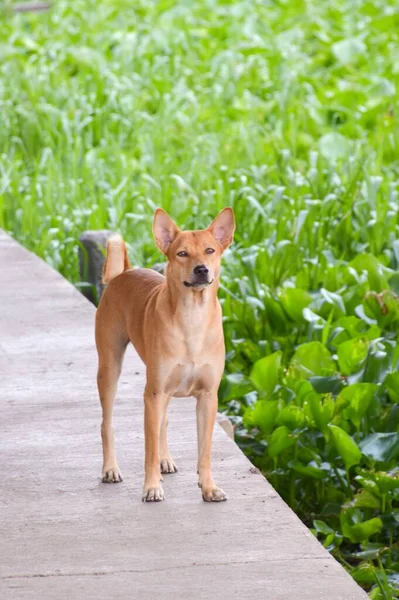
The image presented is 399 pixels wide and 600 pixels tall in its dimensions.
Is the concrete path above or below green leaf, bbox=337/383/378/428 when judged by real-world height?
above

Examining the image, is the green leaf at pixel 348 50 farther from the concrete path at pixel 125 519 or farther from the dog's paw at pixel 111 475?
the dog's paw at pixel 111 475

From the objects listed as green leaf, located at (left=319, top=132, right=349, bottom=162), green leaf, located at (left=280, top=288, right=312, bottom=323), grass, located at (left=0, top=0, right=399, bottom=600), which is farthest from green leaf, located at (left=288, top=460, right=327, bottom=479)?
green leaf, located at (left=319, top=132, right=349, bottom=162)

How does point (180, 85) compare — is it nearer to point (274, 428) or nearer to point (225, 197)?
point (225, 197)

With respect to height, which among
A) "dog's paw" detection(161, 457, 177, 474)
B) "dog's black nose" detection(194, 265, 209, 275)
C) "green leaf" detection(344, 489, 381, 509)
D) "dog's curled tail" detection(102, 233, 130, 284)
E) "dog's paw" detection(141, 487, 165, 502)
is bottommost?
"green leaf" detection(344, 489, 381, 509)

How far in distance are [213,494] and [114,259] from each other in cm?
73

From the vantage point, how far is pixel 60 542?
10.3ft

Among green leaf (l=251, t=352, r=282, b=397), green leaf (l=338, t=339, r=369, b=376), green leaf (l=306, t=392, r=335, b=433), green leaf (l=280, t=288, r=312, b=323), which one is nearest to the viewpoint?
green leaf (l=306, t=392, r=335, b=433)

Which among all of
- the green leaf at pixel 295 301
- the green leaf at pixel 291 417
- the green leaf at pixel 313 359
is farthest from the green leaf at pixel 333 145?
the green leaf at pixel 291 417

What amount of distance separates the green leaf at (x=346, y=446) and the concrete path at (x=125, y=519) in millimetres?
388

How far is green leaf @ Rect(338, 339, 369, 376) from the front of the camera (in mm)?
4707

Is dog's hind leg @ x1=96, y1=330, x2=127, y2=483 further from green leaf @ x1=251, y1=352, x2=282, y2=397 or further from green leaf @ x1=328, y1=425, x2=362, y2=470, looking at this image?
green leaf @ x1=251, y1=352, x2=282, y2=397

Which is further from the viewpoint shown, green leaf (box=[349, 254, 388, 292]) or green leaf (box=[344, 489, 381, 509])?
green leaf (box=[349, 254, 388, 292])

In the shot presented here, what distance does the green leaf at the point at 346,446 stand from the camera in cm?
403

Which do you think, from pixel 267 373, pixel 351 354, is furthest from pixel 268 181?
pixel 267 373
